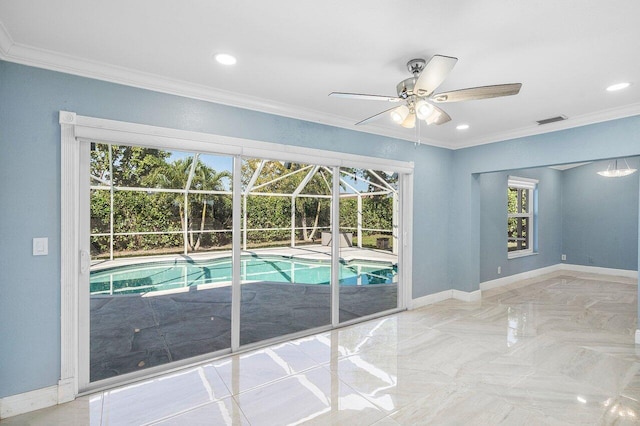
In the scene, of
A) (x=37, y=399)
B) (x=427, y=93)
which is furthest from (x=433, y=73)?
(x=37, y=399)

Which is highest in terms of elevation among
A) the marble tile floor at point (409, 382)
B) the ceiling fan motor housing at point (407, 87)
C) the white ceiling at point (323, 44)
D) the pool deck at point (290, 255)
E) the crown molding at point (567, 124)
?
the white ceiling at point (323, 44)

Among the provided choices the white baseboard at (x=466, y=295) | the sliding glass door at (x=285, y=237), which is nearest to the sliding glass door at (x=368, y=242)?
the sliding glass door at (x=285, y=237)

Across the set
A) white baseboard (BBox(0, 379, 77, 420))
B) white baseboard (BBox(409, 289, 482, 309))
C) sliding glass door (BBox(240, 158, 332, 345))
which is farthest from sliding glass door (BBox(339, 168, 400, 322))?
white baseboard (BBox(0, 379, 77, 420))

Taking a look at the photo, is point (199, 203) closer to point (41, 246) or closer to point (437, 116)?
point (41, 246)

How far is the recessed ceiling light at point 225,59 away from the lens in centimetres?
225

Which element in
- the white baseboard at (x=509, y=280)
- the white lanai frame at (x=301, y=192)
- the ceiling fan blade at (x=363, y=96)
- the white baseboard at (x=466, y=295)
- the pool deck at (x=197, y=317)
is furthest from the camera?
the white lanai frame at (x=301, y=192)

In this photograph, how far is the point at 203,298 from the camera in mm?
4754

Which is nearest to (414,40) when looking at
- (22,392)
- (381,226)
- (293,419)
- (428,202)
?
(293,419)

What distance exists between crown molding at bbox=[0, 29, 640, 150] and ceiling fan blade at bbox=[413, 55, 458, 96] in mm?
1601

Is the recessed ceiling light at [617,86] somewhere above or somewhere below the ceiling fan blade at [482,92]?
above

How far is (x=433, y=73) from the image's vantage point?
179 cm

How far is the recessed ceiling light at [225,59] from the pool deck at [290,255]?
13.0 ft

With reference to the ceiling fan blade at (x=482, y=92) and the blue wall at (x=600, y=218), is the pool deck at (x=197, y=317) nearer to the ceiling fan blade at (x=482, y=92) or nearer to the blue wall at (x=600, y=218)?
the ceiling fan blade at (x=482, y=92)

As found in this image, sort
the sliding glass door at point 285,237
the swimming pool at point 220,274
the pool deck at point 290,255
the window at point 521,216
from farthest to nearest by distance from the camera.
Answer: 1. the window at point 521,216
2. the pool deck at point 290,255
3. the swimming pool at point 220,274
4. the sliding glass door at point 285,237
